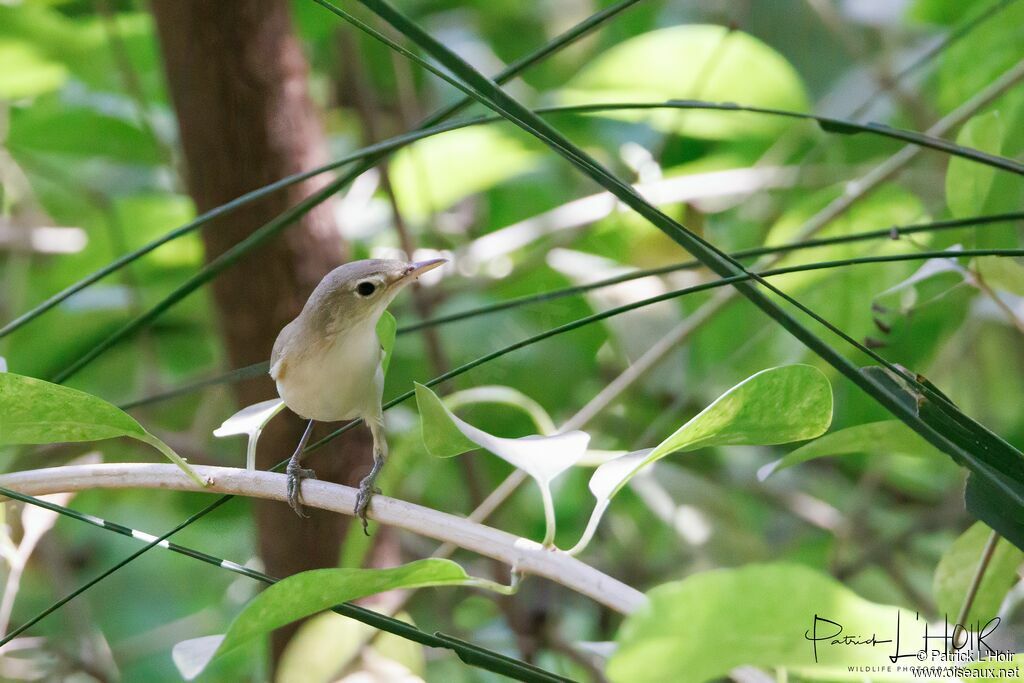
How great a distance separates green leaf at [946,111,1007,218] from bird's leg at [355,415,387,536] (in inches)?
20.2

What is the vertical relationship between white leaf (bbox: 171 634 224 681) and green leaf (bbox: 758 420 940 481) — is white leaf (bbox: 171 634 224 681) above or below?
below

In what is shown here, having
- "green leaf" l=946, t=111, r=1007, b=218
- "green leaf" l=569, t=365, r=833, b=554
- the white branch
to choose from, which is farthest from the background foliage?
"green leaf" l=569, t=365, r=833, b=554

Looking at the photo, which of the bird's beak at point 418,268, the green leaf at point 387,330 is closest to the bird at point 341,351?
the bird's beak at point 418,268

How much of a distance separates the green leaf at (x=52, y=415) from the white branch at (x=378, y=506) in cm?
3

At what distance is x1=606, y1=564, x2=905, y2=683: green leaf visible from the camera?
36cm

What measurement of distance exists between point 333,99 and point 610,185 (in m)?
1.57

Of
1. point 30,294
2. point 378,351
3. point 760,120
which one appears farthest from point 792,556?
point 30,294

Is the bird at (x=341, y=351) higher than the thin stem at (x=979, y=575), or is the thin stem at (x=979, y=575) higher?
the bird at (x=341, y=351)

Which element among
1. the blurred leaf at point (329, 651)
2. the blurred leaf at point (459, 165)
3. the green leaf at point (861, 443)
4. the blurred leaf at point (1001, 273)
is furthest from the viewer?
the blurred leaf at point (459, 165)

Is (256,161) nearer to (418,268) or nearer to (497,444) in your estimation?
(418,268)

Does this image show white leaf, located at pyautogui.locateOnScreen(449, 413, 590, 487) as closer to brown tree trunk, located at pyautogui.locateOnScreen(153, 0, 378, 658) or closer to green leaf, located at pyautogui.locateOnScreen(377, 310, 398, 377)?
green leaf, located at pyautogui.locateOnScreen(377, 310, 398, 377)

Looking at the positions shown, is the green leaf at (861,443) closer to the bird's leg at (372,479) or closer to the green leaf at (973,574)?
the green leaf at (973,574)

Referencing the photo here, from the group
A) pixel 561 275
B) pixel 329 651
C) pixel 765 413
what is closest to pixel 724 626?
pixel 765 413

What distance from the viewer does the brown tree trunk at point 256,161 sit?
1.04 m
